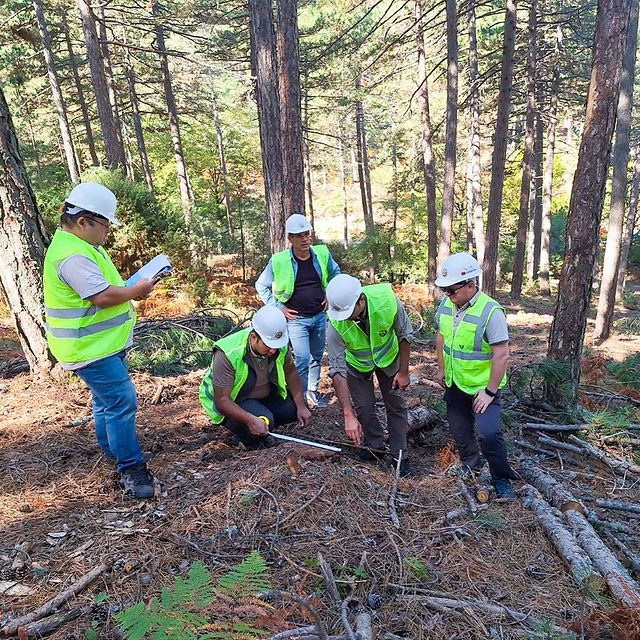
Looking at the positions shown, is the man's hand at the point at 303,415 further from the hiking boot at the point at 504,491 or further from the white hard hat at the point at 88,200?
the white hard hat at the point at 88,200

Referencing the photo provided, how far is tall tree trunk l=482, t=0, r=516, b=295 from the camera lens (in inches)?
472

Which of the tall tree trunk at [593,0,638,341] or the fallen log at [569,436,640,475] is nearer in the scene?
the fallen log at [569,436,640,475]

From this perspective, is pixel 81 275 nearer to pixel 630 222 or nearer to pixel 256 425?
pixel 256 425

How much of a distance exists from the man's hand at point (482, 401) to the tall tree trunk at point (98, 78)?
421 inches

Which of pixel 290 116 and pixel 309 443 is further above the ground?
pixel 290 116

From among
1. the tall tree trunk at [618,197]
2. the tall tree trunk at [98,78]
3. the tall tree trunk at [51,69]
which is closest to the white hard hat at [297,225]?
the tall tree trunk at [98,78]

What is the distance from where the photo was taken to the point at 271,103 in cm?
690

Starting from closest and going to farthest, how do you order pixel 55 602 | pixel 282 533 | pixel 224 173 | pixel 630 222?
pixel 55 602 < pixel 282 533 < pixel 630 222 < pixel 224 173

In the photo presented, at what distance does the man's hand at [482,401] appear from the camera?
11.5ft

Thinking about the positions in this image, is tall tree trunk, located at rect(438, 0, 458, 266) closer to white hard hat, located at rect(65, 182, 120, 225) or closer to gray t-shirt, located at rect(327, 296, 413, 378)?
gray t-shirt, located at rect(327, 296, 413, 378)

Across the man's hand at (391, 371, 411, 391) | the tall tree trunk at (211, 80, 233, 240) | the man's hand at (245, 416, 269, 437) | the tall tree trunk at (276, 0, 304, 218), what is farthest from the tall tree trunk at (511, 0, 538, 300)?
the man's hand at (245, 416, 269, 437)

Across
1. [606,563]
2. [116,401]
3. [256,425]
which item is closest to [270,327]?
[256,425]

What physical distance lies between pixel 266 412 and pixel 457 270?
1948 millimetres

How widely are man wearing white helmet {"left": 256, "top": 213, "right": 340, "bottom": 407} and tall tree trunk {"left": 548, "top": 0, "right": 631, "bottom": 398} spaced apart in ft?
8.56
